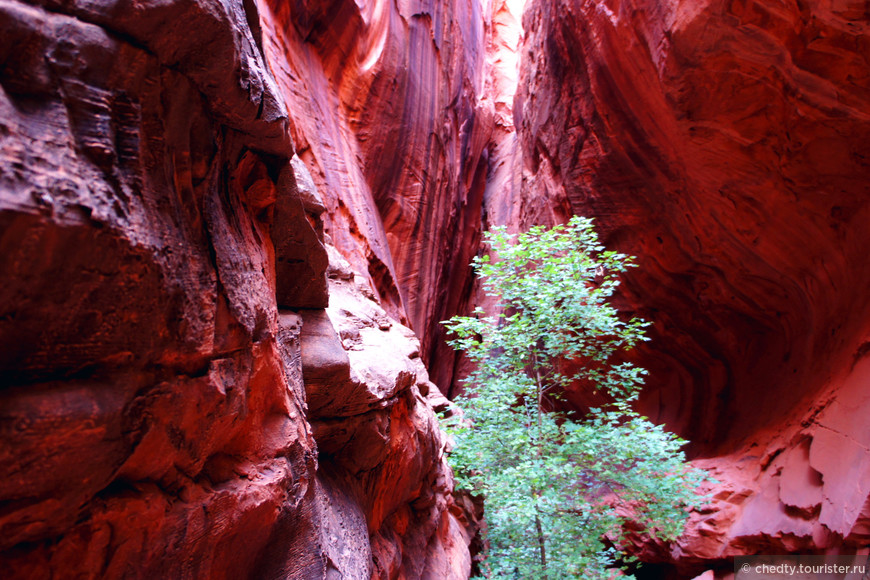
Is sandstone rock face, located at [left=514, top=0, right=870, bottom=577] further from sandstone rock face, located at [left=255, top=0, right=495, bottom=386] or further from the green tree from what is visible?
sandstone rock face, located at [left=255, top=0, right=495, bottom=386]

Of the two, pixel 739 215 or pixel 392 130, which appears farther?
pixel 392 130

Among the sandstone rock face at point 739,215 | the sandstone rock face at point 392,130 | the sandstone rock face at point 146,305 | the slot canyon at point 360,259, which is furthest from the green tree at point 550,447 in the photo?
the sandstone rock face at point 146,305

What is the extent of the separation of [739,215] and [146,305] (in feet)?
24.6

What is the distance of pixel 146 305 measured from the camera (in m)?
1.45

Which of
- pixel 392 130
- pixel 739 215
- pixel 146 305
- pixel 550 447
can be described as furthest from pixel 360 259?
pixel 146 305

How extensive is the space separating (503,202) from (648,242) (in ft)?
21.3

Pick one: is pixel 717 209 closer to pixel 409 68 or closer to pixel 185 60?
pixel 409 68

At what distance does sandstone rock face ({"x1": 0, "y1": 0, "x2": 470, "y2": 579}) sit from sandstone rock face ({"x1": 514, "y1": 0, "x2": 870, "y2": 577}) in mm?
5262

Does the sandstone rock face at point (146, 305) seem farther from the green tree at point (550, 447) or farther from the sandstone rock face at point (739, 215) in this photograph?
the sandstone rock face at point (739, 215)

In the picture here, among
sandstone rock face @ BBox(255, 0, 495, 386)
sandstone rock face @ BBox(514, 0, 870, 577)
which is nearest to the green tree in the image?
sandstone rock face @ BBox(514, 0, 870, 577)

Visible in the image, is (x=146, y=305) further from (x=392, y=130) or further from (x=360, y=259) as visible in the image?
(x=392, y=130)

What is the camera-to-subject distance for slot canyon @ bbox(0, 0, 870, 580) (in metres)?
1.28

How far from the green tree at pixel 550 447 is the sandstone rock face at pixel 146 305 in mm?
2908

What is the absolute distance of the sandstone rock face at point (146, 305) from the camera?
119cm
